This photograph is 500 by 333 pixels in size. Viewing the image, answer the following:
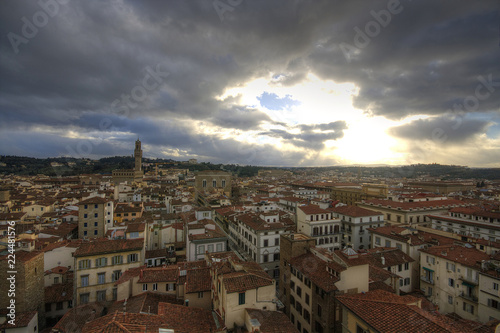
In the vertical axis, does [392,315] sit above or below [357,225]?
above

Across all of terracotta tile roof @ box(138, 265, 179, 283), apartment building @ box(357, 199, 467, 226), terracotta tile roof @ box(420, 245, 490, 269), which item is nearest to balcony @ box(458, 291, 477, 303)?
terracotta tile roof @ box(420, 245, 490, 269)

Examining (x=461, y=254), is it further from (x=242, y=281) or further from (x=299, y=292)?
(x=242, y=281)

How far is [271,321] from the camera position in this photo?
13.5 meters

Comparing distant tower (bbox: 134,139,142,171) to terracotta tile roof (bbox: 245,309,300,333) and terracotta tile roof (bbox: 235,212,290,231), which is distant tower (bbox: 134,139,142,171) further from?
terracotta tile roof (bbox: 245,309,300,333)

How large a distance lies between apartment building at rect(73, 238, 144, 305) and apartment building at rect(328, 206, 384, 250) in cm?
3032

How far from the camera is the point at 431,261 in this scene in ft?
78.4

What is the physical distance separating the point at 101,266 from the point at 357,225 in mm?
34319

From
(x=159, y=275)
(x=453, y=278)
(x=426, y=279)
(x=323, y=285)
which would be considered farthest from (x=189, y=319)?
(x=426, y=279)

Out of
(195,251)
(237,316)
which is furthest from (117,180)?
(237,316)

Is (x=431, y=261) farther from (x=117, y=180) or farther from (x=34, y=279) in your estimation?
(x=117, y=180)

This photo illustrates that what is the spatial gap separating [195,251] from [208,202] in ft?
97.9

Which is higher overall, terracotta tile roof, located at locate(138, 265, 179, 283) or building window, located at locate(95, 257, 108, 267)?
terracotta tile roof, located at locate(138, 265, 179, 283)

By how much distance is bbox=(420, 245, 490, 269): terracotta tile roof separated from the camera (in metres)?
20.8

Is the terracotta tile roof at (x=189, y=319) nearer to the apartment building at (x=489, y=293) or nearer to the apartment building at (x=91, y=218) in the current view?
the apartment building at (x=489, y=293)
